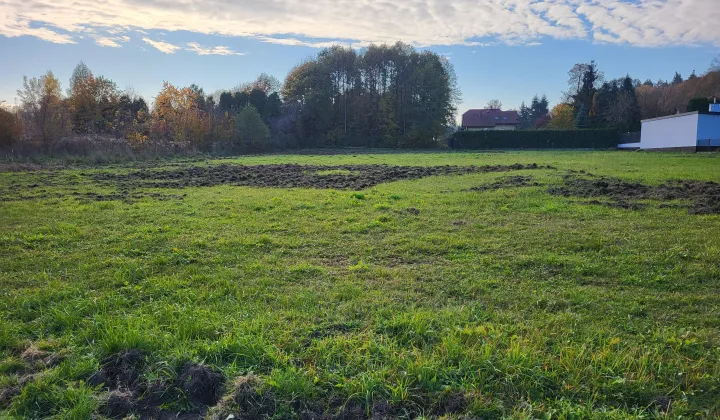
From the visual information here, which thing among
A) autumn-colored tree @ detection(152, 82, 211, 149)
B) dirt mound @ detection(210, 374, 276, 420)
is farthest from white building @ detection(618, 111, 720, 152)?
autumn-colored tree @ detection(152, 82, 211, 149)

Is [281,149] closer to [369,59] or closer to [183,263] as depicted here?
[369,59]

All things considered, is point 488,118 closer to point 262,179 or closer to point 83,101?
point 83,101

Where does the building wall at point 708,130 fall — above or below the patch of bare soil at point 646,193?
above

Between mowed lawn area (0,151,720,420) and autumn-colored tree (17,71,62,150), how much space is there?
25913mm

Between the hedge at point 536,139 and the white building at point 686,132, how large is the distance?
9455 millimetres

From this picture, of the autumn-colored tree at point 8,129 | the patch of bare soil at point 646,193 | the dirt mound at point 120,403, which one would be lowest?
the dirt mound at point 120,403

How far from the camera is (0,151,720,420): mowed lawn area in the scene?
3.13 metres

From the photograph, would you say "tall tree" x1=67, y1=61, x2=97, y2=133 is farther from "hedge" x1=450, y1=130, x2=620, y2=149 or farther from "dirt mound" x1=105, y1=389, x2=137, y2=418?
"dirt mound" x1=105, y1=389, x2=137, y2=418

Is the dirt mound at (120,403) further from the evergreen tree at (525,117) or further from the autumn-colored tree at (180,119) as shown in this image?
the evergreen tree at (525,117)

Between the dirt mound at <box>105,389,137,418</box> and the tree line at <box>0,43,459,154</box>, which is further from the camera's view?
the tree line at <box>0,43,459,154</box>

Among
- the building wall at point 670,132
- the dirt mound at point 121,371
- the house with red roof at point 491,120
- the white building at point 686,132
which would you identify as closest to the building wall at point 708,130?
the white building at point 686,132

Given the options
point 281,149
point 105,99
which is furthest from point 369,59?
point 105,99

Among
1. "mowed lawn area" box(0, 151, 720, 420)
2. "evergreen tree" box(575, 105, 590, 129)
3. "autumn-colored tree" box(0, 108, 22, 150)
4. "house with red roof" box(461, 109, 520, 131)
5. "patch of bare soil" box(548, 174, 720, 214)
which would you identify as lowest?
"mowed lawn area" box(0, 151, 720, 420)

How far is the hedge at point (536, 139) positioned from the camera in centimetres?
5312
